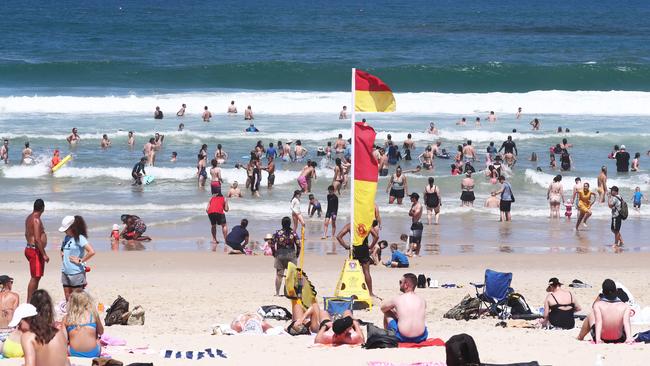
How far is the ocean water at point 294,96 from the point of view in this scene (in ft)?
66.7

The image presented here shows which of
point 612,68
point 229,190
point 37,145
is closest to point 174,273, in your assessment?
point 229,190

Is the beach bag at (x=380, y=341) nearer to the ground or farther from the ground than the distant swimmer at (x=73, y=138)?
nearer to the ground

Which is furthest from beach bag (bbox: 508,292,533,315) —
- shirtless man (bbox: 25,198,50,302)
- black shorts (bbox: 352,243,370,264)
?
shirtless man (bbox: 25,198,50,302)

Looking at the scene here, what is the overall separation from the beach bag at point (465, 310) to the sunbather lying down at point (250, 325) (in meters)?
2.18

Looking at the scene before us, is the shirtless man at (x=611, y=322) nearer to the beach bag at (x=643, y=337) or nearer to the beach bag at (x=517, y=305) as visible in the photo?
the beach bag at (x=643, y=337)

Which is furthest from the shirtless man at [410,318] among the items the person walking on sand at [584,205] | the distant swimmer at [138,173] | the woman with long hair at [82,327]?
the distant swimmer at [138,173]

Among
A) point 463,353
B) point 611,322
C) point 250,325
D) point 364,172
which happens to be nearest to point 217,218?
point 364,172

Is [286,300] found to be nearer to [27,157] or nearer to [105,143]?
[27,157]

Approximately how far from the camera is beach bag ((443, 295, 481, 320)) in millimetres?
11531

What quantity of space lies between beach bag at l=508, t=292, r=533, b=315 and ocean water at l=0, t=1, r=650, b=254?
17.0ft

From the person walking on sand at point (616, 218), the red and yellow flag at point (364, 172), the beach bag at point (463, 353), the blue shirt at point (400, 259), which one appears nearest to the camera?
the beach bag at point (463, 353)

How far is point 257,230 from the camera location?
60.9 ft

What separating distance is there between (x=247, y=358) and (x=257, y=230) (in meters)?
9.65

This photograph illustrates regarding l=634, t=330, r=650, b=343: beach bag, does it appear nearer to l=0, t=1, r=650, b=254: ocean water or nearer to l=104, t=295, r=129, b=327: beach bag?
l=104, t=295, r=129, b=327: beach bag
